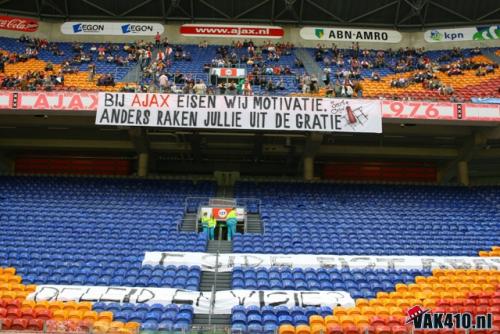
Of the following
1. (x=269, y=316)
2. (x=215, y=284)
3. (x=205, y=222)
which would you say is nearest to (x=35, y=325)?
(x=215, y=284)

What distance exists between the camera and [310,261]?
14758 mm

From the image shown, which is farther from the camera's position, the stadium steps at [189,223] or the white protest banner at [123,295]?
the stadium steps at [189,223]

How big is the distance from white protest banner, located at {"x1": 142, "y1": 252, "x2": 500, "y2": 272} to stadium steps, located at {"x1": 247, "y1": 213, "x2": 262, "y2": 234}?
101 inches

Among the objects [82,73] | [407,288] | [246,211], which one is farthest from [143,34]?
[407,288]

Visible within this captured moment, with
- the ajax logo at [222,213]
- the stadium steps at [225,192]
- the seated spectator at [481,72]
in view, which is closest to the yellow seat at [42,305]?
the ajax logo at [222,213]

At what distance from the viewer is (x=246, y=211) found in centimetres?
1842

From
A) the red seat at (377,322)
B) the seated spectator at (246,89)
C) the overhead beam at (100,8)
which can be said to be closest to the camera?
the red seat at (377,322)

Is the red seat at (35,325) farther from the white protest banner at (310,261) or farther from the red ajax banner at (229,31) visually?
the red ajax banner at (229,31)

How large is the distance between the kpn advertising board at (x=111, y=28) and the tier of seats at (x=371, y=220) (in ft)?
40.9

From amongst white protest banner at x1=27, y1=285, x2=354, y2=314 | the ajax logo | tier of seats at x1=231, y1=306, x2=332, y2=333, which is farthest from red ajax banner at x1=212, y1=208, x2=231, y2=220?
tier of seats at x1=231, y1=306, x2=332, y2=333

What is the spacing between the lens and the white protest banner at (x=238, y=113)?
1825cm

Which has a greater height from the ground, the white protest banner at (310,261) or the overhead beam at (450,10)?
the overhead beam at (450,10)

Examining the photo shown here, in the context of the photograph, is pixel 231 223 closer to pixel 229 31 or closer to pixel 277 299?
pixel 277 299

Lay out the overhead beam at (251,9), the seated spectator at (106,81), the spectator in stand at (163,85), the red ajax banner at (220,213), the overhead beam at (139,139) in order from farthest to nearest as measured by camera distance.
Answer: the overhead beam at (251,9) → the seated spectator at (106,81) → the overhead beam at (139,139) → the spectator in stand at (163,85) → the red ajax banner at (220,213)
